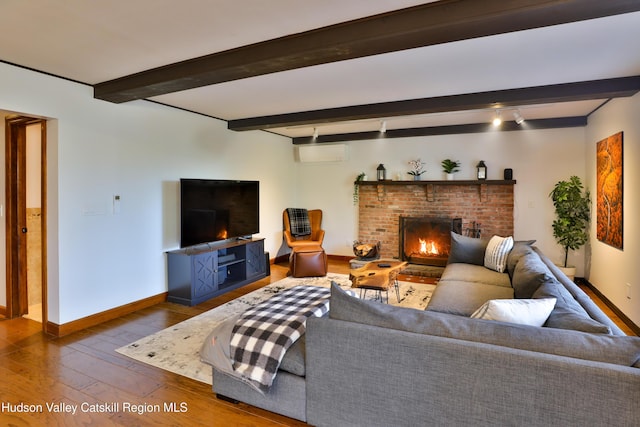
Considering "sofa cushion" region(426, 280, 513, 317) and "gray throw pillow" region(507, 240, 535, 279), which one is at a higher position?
"gray throw pillow" region(507, 240, 535, 279)

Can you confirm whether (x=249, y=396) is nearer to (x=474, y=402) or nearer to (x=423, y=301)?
(x=474, y=402)

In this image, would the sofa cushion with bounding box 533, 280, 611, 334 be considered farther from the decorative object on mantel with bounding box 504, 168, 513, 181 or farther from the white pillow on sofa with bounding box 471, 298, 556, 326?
Answer: the decorative object on mantel with bounding box 504, 168, 513, 181

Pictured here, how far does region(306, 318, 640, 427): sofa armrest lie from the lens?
1.35 m

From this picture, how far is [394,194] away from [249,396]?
486 cm

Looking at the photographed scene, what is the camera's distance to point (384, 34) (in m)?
A: 2.19

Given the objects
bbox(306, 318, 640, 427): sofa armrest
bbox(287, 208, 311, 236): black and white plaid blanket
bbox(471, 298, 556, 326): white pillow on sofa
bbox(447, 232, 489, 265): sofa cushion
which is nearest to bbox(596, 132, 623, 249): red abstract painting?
bbox(447, 232, 489, 265): sofa cushion

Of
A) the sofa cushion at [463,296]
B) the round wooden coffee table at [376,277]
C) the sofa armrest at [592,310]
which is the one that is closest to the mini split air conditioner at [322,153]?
the round wooden coffee table at [376,277]

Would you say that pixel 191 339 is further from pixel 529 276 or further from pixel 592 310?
pixel 592 310

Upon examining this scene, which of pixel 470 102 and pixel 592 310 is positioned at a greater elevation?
pixel 470 102

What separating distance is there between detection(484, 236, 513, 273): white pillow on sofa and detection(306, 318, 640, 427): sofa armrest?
281cm

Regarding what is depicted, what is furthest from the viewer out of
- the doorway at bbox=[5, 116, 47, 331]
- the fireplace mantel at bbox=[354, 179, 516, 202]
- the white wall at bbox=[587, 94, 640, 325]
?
the fireplace mantel at bbox=[354, 179, 516, 202]

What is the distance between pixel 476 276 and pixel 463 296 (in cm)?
78

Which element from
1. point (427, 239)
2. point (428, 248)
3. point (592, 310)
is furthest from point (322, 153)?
point (592, 310)

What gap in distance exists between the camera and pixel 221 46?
8.77 ft
